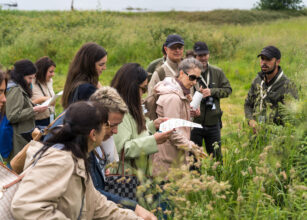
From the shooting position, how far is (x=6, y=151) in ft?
13.2

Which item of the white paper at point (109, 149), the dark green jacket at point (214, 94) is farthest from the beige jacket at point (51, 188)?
the dark green jacket at point (214, 94)

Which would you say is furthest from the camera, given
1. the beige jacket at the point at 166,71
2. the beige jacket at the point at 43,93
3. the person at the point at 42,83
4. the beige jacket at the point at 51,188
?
the person at the point at 42,83

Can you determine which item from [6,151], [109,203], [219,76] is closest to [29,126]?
[6,151]

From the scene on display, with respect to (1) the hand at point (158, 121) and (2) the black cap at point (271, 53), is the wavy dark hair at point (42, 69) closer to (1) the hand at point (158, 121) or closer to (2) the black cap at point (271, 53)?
(1) the hand at point (158, 121)

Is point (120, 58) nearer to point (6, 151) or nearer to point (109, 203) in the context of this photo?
point (6, 151)

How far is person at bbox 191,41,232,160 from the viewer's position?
463 cm

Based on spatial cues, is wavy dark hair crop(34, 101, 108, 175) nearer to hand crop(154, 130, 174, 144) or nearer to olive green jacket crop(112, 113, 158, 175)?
olive green jacket crop(112, 113, 158, 175)

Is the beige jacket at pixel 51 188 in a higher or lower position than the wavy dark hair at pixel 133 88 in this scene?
lower

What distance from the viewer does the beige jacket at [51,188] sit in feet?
5.36

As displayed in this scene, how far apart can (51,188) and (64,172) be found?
10cm

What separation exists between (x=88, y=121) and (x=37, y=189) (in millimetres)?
447

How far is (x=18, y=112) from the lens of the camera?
3986 mm

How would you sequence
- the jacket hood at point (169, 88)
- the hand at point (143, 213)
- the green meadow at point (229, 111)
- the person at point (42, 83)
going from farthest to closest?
the person at point (42, 83)
the jacket hood at point (169, 88)
the hand at point (143, 213)
the green meadow at point (229, 111)

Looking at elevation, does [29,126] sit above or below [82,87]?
below
